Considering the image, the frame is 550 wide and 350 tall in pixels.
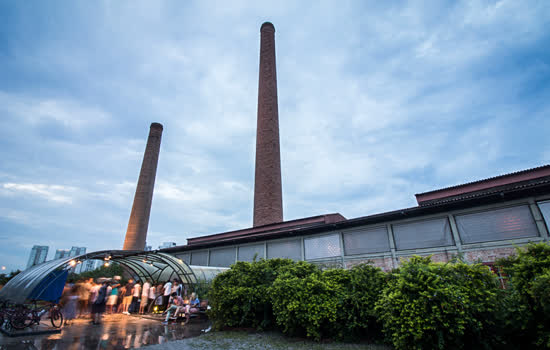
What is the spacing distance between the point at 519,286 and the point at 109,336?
10.2 metres

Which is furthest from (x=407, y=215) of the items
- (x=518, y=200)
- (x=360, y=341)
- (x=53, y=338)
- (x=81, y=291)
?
(x=81, y=291)

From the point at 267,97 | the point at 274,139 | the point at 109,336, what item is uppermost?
the point at 267,97

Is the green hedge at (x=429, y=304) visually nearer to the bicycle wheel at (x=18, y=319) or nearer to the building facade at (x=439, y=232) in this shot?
the building facade at (x=439, y=232)

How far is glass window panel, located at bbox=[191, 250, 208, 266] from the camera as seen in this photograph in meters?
17.5

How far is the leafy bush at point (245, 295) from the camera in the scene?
8.01m

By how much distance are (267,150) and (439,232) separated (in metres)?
17.3

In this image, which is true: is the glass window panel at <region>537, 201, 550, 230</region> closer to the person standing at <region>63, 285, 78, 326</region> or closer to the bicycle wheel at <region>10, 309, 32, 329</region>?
the bicycle wheel at <region>10, 309, 32, 329</region>

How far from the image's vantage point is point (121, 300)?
15.0 metres

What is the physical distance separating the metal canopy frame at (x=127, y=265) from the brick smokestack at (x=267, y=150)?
29.6ft

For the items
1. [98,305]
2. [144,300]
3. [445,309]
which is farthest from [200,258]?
[445,309]

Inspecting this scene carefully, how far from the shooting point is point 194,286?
1320cm

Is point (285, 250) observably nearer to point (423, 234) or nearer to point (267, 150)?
point (423, 234)

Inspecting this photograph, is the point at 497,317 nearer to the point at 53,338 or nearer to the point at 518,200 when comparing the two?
the point at 518,200

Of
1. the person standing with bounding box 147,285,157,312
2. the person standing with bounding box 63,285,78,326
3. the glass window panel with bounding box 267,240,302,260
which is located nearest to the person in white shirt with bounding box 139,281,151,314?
the person standing with bounding box 147,285,157,312
